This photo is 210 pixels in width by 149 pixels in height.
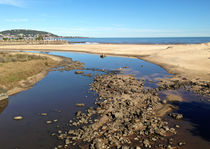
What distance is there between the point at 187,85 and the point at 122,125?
15.2 m

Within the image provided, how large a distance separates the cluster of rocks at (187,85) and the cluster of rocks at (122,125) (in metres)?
5.02

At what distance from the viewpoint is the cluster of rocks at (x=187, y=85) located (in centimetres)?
2142

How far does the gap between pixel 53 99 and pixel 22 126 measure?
6.04 m

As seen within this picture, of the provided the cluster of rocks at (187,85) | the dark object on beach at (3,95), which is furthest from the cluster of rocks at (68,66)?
the cluster of rocks at (187,85)

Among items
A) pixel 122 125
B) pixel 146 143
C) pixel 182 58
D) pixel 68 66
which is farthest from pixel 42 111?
pixel 182 58

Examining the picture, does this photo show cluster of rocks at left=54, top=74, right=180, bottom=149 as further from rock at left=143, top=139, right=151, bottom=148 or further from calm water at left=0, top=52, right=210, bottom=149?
calm water at left=0, top=52, right=210, bottom=149

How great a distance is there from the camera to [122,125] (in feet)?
43.4

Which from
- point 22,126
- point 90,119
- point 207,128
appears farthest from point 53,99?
point 207,128

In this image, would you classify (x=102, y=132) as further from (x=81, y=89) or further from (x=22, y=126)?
(x=81, y=89)

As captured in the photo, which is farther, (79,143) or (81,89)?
(81,89)

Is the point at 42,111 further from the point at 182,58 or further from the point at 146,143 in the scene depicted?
the point at 182,58

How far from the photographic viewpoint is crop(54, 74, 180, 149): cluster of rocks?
442 inches

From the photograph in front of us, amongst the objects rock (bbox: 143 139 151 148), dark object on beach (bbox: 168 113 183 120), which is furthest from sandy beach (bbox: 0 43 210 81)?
rock (bbox: 143 139 151 148)

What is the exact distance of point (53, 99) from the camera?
1953 centimetres
